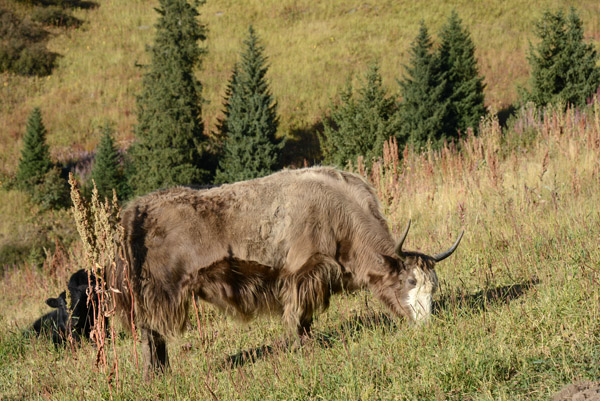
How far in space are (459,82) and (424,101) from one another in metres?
2.18

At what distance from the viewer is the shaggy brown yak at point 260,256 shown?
4637mm

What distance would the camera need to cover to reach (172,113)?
18.6 m

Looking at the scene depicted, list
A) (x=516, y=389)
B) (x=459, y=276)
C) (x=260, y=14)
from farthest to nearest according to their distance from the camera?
(x=260, y=14)
(x=459, y=276)
(x=516, y=389)

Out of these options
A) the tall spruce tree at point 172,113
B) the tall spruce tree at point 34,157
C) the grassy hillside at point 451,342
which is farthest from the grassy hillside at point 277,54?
the grassy hillside at point 451,342

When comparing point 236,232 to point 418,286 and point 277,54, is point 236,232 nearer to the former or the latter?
point 418,286

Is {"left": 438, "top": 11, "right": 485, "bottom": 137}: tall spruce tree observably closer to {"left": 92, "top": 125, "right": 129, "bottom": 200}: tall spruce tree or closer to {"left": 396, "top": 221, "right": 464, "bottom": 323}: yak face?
{"left": 92, "top": 125, "right": 129, "bottom": 200}: tall spruce tree

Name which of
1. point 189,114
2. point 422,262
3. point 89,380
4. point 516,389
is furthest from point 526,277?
point 189,114

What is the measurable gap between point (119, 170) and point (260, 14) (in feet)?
70.0

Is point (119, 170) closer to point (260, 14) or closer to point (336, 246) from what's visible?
point (336, 246)

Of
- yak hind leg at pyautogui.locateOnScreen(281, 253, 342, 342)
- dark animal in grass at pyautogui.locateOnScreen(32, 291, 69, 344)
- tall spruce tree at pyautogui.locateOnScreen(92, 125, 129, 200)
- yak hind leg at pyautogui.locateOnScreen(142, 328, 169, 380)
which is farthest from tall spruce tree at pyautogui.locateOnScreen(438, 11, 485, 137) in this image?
yak hind leg at pyautogui.locateOnScreen(142, 328, 169, 380)

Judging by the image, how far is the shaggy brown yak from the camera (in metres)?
4.64

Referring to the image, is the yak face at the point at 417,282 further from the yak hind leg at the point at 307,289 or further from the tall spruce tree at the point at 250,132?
the tall spruce tree at the point at 250,132

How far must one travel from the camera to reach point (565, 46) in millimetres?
15266

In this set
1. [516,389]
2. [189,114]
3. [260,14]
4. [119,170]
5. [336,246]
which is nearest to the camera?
[516,389]
